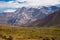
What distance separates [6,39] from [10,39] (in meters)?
0.55

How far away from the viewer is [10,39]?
26047 millimetres

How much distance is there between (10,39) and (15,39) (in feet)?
6.63

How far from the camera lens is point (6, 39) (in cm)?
2623

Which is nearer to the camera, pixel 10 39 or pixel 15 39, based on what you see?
pixel 10 39

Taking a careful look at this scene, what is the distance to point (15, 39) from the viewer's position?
2800 centimetres

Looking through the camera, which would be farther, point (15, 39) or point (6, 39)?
point (15, 39)

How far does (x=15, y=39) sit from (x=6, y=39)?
2.04 meters
